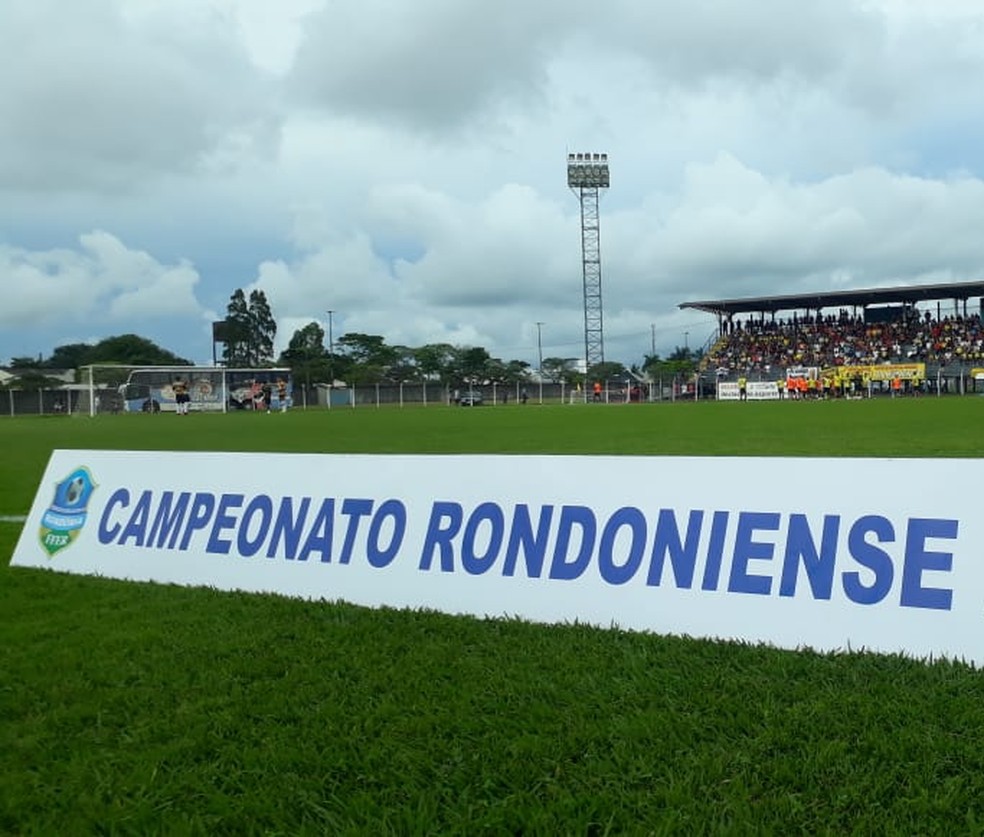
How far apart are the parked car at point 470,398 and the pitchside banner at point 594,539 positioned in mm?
52937

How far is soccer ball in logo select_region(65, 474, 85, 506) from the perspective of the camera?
618 centimetres

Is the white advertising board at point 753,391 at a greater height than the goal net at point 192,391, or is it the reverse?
the goal net at point 192,391

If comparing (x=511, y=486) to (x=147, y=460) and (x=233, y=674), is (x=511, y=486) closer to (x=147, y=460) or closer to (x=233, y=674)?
(x=233, y=674)

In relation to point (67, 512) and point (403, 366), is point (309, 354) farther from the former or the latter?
point (67, 512)

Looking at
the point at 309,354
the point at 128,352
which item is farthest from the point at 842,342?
the point at 128,352

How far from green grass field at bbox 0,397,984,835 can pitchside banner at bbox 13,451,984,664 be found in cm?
19

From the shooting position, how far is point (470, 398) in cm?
6019

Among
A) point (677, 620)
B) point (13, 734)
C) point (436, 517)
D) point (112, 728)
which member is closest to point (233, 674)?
point (112, 728)

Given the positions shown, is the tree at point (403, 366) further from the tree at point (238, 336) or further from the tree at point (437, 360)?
the tree at point (238, 336)

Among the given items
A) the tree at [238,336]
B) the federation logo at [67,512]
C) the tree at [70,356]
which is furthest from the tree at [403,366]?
the federation logo at [67,512]

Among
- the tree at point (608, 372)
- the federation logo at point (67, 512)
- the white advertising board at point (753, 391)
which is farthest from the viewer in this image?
the tree at point (608, 372)

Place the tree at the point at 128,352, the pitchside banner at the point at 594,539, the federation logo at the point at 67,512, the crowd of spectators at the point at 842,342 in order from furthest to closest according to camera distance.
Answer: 1. the tree at the point at 128,352
2. the crowd of spectators at the point at 842,342
3. the federation logo at the point at 67,512
4. the pitchside banner at the point at 594,539

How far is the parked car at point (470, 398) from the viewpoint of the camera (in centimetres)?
5984

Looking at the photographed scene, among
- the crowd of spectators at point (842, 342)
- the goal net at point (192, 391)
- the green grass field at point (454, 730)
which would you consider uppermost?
the crowd of spectators at point (842, 342)
